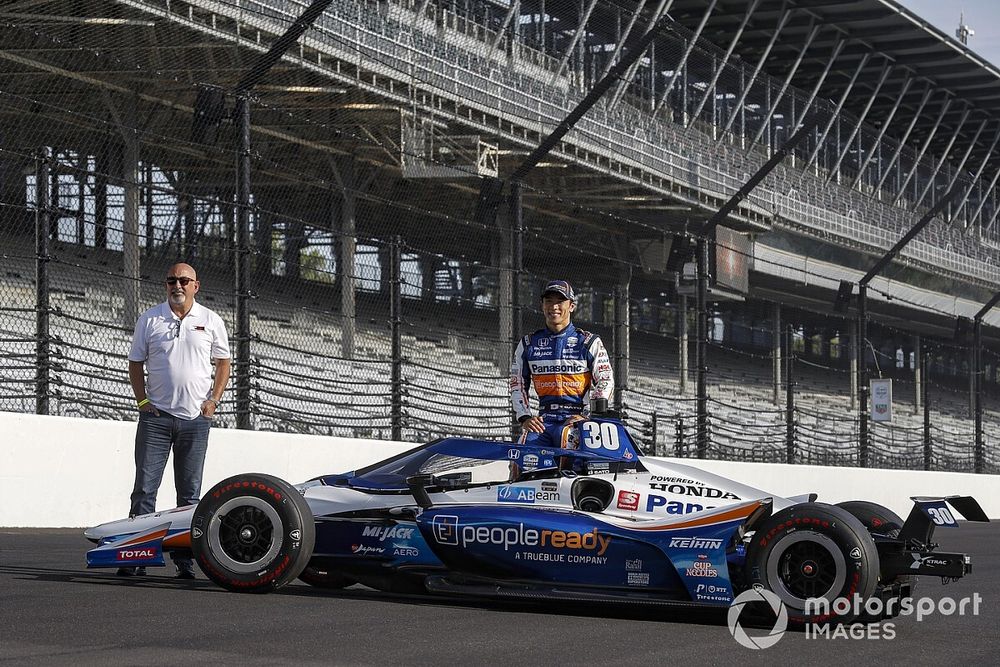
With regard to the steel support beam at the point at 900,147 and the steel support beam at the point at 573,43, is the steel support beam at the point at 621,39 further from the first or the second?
the steel support beam at the point at 900,147

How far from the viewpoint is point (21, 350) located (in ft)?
37.2

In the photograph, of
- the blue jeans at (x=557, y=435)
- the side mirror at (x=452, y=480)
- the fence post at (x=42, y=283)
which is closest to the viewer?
the side mirror at (x=452, y=480)

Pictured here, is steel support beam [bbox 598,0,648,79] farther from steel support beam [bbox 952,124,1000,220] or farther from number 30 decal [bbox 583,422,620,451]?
steel support beam [bbox 952,124,1000,220]

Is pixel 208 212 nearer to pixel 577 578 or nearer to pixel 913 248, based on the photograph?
pixel 577 578

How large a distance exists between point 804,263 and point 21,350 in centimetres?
2641

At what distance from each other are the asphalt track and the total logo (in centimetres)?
29

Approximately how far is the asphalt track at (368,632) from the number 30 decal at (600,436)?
0.78 m

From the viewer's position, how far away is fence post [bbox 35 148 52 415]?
402 inches

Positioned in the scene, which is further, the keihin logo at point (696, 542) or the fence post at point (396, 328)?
the fence post at point (396, 328)

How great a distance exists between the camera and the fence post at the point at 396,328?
12.9m

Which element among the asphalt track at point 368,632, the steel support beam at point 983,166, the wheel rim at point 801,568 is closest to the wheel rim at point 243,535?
the asphalt track at point 368,632

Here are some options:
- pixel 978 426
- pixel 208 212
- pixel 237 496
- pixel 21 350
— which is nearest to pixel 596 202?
pixel 978 426

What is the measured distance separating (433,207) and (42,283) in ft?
38.8

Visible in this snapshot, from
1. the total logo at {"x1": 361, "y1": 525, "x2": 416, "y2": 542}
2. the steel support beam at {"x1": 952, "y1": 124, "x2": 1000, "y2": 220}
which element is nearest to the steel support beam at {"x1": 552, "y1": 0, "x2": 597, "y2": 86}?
the total logo at {"x1": 361, "y1": 525, "x2": 416, "y2": 542}
